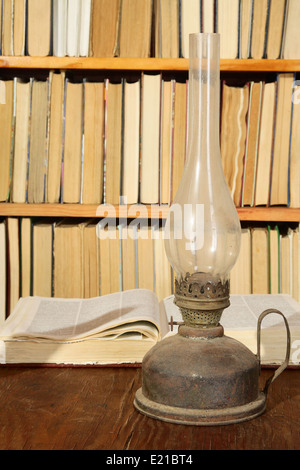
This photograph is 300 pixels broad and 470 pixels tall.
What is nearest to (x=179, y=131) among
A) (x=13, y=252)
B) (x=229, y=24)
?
(x=229, y=24)

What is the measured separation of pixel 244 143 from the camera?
1.59 m

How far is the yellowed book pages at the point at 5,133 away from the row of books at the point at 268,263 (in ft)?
1.85

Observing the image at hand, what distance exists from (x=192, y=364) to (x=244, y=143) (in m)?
0.83

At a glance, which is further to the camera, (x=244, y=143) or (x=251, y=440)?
(x=244, y=143)

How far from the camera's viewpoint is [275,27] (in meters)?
1.56

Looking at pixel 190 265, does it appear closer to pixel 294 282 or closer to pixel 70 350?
pixel 70 350

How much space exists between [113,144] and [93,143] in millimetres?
46

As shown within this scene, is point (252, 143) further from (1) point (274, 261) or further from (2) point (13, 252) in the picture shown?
(2) point (13, 252)

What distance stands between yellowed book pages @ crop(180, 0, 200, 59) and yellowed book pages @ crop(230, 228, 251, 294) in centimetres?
45

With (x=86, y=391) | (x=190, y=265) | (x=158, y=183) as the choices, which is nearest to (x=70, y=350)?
(x=86, y=391)

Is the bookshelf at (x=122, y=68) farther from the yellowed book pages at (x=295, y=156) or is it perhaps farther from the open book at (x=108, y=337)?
the open book at (x=108, y=337)

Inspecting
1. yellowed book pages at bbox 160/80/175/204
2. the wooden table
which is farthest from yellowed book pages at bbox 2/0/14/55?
the wooden table

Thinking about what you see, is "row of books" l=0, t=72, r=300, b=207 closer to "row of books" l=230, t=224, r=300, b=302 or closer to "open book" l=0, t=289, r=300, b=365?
"row of books" l=230, t=224, r=300, b=302
